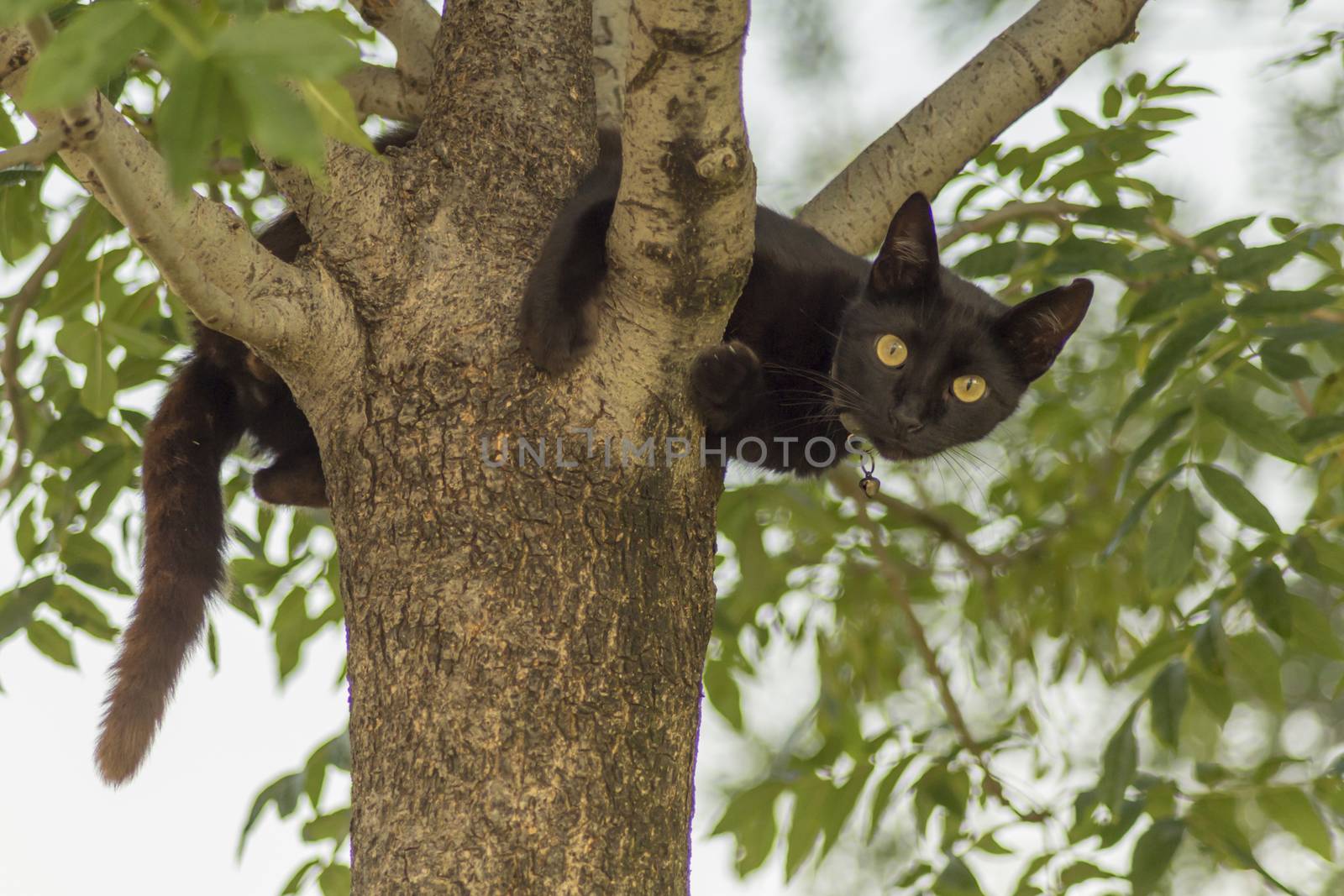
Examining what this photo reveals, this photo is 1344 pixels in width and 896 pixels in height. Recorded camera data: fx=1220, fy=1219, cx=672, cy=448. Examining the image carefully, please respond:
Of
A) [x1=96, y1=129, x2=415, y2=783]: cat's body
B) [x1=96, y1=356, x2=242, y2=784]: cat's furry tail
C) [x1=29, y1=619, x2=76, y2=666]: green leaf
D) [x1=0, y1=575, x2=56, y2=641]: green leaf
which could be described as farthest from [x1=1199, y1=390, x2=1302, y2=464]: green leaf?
[x1=29, y1=619, x2=76, y2=666]: green leaf

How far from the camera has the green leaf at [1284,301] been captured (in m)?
2.27

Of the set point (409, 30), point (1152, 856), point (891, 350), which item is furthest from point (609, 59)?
point (1152, 856)

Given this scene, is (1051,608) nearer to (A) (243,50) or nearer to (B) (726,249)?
(B) (726,249)

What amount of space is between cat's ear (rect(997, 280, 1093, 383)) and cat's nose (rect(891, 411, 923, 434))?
382 millimetres

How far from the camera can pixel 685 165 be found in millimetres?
1644

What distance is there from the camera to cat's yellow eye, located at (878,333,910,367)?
110 inches

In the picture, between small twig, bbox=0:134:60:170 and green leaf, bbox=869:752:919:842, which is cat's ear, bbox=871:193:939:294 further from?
small twig, bbox=0:134:60:170

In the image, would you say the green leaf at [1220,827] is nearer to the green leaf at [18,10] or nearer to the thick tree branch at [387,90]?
the thick tree branch at [387,90]

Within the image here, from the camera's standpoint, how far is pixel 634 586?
5.96 feet

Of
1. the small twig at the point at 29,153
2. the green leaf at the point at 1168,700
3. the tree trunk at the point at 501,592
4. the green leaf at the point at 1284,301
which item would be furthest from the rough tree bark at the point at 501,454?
the green leaf at the point at 1284,301

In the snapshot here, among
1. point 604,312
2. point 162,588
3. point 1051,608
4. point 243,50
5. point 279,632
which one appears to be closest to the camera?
point 243,50

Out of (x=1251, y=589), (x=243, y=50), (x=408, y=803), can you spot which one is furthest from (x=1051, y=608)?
(x=243, y=50)

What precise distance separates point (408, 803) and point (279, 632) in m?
1.50

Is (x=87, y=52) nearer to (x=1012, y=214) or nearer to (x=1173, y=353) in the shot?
(x=1173, y=353)
